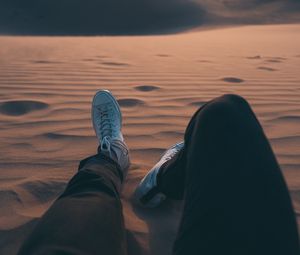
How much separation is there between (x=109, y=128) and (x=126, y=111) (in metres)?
0.57

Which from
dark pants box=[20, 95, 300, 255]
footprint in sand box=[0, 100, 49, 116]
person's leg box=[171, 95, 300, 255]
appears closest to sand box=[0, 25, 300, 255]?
footprint in sand box=[0, 100, 49, 116]

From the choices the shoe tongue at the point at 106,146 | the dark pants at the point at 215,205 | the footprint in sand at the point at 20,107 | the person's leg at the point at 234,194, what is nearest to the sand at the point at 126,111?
A: the footprint in sand at the point at 20,107

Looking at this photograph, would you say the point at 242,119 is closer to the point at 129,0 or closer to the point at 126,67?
the point at 126,67

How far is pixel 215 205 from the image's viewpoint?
1.12 m

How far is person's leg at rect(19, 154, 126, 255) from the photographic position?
1.13 metres

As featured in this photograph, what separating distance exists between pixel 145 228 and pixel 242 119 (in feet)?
2.07

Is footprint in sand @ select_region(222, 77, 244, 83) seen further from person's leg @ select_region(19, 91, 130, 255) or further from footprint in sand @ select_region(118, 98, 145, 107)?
person's leg @ select_region(19, 91, 130, 255)

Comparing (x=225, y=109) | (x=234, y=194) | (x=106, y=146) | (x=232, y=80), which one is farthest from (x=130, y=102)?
(x=234, y=194)

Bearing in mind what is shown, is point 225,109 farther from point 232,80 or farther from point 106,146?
point 232,80

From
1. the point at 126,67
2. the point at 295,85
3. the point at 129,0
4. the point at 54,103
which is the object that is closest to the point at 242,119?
the point at 54,103

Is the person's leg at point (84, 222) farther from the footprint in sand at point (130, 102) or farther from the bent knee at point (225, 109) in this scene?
the footprint in sand at point (130, 102)

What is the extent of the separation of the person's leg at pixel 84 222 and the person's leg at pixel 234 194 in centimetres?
25

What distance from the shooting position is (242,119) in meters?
1.37

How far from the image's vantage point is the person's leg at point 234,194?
3.35ft
